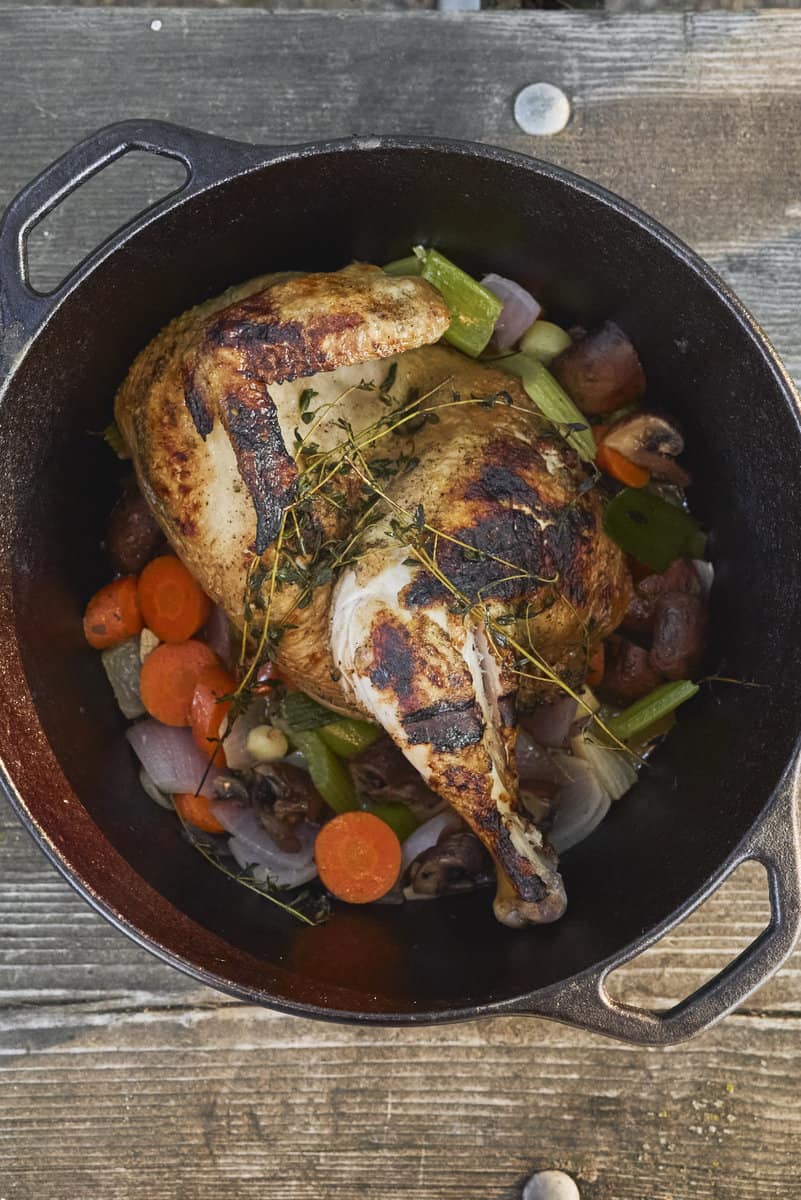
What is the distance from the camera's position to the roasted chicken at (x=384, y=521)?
2.07 metres

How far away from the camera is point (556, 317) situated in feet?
8.72

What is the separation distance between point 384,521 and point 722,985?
115 cm

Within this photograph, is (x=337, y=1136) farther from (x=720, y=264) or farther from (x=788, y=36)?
(x=788, y=36)

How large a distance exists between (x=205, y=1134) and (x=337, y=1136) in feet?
1.20

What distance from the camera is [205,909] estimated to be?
7.93 ft

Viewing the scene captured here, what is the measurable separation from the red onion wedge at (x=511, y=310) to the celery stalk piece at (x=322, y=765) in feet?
3.68

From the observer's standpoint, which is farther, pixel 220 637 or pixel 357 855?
pixel 220 637

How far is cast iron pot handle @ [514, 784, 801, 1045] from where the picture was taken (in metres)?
1.98

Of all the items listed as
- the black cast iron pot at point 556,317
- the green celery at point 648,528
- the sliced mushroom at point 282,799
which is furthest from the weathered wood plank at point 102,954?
the green celery at point 648,528

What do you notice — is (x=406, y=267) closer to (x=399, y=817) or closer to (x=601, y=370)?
(x=601, y=370)

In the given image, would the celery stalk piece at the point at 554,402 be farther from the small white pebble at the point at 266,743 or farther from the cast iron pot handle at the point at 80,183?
the small white pebble at the point at 266,743

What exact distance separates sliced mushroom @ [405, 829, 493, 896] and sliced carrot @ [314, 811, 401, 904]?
66mm

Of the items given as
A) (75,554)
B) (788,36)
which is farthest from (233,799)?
(788,36)

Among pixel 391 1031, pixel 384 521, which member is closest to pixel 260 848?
pixel 391 1031
